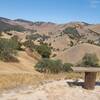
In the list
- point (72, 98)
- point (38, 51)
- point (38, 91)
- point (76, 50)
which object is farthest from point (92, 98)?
point (76, 50)

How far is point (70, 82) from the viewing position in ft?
53.6

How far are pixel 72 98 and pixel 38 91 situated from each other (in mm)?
1571

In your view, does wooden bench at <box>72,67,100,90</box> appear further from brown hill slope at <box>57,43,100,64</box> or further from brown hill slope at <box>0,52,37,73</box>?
brown hill slope at <box>57,43,100,64</box>

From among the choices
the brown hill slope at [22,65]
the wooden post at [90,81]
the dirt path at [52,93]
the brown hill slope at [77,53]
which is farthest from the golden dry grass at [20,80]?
the brown hill slope at [77,53]

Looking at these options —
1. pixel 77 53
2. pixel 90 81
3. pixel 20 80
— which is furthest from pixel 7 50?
pixel 77 53

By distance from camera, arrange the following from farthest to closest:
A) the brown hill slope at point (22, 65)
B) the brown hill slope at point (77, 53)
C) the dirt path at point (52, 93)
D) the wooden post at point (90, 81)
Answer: the brown hill slope at point (77, 53) < the brown hill slope at point (22, 65) < the wooden post at point (90, 81) < the dirt path at point (52, 93)

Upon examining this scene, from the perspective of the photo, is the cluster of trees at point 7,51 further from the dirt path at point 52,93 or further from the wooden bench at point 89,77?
the dirt path at point 52,93

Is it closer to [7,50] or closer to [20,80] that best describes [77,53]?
[7,50]

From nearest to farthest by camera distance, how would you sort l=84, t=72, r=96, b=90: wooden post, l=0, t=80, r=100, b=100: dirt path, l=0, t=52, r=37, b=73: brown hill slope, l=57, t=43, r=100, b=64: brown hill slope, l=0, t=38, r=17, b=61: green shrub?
l=0, t=80, r=100, b=100: dirt path < l=84, t=72, r=96, b=90: wooden post < l=0, t=52, r=37, b=73: brown hill slope < l=0, t=38, r=17, b=61: green shrub < l=57, t=43, r=100, b=64: brown hill slope

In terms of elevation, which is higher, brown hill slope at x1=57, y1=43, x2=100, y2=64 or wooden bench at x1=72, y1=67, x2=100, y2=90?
wooden bench at x1=72, y1=67, x2=100, y2=90

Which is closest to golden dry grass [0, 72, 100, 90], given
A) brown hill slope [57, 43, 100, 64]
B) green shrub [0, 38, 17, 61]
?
green shrub [0, 38, 17, 61]

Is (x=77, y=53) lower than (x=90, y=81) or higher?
lower

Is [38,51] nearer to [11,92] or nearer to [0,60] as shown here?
[0,60]

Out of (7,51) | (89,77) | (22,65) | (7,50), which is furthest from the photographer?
(7,50)
